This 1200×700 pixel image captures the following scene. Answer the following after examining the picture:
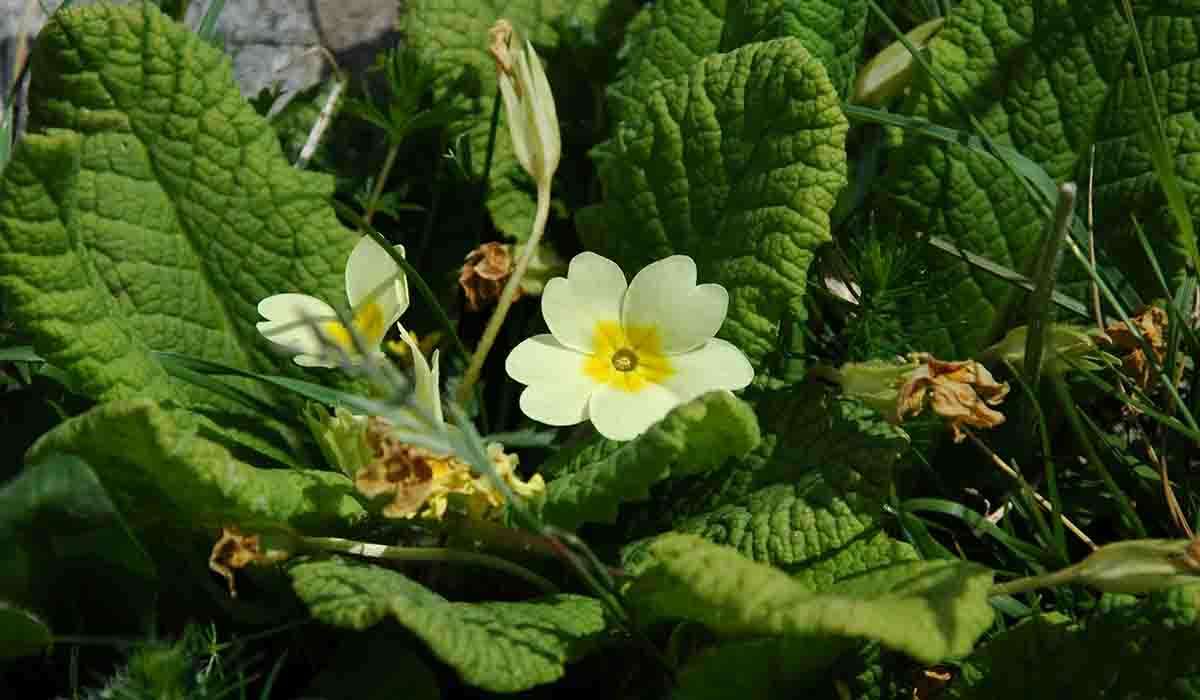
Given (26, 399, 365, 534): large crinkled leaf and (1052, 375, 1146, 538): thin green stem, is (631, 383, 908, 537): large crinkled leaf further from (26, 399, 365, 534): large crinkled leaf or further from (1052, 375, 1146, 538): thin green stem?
(26, 399, 365, 534): large crinkled leaf

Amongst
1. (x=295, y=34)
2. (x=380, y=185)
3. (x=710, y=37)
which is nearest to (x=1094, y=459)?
(x=710, y=37)

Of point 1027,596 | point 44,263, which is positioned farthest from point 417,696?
point 1027,596

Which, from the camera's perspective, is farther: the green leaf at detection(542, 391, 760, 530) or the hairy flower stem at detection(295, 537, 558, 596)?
the hairy flower stem at detection(295, 537, 558, 596)

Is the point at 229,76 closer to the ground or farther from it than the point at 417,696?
farther from it

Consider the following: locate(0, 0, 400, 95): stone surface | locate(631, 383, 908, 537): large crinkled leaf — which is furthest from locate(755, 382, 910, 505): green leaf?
locate(0, 0, 400, 95): stone surface

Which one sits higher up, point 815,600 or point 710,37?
point 710,37

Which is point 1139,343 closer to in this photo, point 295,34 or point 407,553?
point 407,553

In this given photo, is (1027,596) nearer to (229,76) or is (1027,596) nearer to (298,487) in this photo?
(298,487)
